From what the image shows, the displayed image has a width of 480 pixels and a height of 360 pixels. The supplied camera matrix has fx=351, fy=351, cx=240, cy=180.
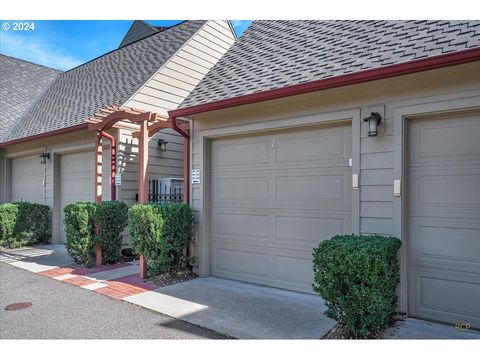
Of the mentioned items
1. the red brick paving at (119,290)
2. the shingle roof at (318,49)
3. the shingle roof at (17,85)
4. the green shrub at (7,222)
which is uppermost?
the shingle roof at (17,85)

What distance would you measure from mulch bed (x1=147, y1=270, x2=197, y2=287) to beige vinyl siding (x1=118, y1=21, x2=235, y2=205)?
229 centimetres

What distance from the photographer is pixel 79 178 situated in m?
7.98

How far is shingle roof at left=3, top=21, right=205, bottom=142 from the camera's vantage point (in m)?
8.01

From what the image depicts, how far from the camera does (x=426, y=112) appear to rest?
3609mm

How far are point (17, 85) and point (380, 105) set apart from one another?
39.8ft

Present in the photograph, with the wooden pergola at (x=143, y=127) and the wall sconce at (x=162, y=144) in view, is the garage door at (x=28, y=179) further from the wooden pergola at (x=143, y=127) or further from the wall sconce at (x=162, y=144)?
the wooden pergola at (x=143, y=127)

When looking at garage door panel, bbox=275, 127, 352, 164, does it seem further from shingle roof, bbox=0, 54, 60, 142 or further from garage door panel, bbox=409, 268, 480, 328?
shingle roof, bbox=0, 54, 60, 142

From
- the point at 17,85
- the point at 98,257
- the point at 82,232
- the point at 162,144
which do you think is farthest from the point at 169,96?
the point at 17,85

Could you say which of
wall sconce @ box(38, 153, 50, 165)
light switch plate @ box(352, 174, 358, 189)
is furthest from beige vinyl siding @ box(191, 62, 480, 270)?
wall sconce @ box(38, 153, 50, 165)

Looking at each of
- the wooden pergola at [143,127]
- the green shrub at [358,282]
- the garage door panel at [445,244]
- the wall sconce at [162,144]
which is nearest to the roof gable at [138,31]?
the wall sconce at [162,144]

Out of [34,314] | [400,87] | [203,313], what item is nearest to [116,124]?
[34,314]

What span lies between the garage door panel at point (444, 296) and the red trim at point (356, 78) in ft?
6.71

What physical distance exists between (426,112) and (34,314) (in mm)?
4724

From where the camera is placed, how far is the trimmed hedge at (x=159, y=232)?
Answer: 504 cm
